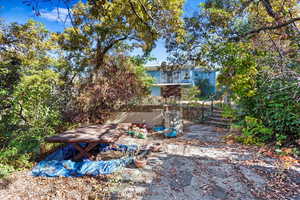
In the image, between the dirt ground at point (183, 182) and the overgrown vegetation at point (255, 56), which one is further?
the overgrown vegetation at point (255, 56)

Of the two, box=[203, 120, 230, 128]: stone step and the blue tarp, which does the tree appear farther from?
the blue tarp

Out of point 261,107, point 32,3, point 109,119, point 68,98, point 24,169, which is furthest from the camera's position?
point 109,119

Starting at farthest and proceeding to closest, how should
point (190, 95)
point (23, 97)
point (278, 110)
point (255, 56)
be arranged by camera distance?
point (190, 95) < point (255, 56) < point (23, 97) < point (278, 110)

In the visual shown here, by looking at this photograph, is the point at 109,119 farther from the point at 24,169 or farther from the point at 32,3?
the point at 32,3

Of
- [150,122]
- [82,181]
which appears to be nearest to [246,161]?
[82,181]

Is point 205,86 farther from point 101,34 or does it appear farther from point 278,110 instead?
point 101,34

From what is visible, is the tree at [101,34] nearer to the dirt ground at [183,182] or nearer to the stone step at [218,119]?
the stone step at [218,119]

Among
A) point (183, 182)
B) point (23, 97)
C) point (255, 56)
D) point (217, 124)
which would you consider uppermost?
point (255, 56)

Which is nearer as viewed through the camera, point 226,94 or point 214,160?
point 214,160

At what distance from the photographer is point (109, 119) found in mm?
7695

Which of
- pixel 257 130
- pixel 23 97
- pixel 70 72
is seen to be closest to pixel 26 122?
pixel 23 97

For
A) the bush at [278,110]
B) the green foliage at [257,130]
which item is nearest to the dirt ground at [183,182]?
the green foliage at [257,130]

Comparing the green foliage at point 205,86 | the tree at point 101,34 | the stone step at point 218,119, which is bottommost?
the stone step at point 218,119

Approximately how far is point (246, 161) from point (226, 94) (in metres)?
5.50
